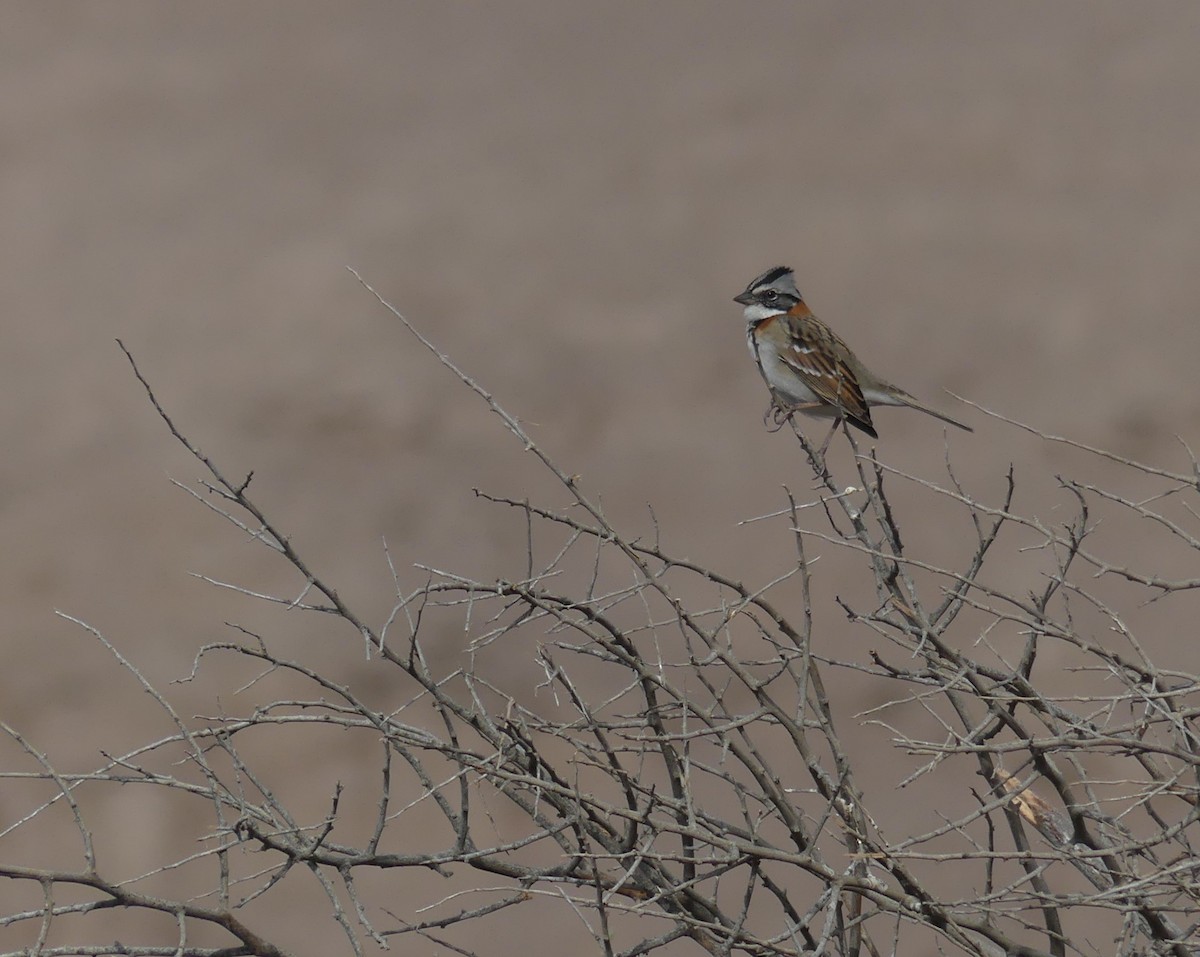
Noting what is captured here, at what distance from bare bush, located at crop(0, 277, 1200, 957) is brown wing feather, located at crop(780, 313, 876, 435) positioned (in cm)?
54

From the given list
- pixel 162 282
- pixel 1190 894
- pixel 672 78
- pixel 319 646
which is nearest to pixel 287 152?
pixel 162 282

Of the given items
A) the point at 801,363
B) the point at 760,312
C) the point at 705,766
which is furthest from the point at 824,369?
the point at 705,766

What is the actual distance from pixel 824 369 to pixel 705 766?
3.74 meters

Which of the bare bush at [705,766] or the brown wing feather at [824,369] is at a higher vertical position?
the brown wing feather at [824,369]

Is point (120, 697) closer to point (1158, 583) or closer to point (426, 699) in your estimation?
point (426, 699)

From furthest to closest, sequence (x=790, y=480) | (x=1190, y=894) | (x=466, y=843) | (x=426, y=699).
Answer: (x=790, y=480) → (x=426, y=699) → (x=466, y=843) → (x=1190, y=894)

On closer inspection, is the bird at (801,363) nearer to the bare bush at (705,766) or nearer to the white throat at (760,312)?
the white throat at (760,312)

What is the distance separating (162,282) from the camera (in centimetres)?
1430

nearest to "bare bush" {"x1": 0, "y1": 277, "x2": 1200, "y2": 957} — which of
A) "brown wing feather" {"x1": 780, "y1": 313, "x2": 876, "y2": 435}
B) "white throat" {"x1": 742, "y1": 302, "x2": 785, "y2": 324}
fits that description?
"brown wing feather" {"x1": 780, "y1": 313, "x2": 876, "y2": 435}

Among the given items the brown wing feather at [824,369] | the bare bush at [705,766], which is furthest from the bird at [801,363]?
the bare bush at [705,766]

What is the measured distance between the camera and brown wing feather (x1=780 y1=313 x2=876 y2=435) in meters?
7.31

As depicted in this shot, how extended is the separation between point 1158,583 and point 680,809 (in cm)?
116

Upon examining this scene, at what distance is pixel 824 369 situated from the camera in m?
7.38

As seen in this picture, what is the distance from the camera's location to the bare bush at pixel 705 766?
343cm
